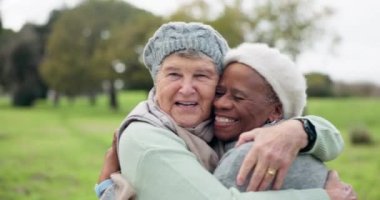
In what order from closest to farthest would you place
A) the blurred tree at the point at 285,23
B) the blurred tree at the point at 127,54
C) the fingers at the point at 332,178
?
the fingers at the point at 332,178, the blurred tree at the point at 285,23, the blurred tree at the point at 127,54

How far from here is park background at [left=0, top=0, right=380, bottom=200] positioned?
12391 millimetres

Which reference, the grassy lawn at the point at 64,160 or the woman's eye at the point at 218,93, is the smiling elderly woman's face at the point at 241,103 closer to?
the woman's eye at the point at 218,93

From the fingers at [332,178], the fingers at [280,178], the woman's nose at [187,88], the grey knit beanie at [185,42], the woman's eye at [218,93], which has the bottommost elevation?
the fingers at [332,178]

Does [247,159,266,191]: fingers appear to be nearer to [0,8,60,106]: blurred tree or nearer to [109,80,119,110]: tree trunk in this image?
[109,80,119,110]: tree trunk

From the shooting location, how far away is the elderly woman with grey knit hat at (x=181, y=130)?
160 centimetres

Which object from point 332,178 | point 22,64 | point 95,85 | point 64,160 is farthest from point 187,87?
point 22,64

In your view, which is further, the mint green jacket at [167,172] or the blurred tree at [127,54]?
the blurred tree at [127,54]

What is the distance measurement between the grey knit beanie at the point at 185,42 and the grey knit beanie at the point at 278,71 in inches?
1.6

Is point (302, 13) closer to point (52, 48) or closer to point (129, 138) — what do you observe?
point (52, 48)

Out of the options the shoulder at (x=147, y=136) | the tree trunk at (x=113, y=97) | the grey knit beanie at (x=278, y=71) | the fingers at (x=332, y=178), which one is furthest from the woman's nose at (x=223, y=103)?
the tree trunk at (x=113, y=97)

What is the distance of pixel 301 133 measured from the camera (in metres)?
1.73

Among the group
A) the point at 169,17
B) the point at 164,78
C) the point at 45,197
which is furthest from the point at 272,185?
the point at 169,17

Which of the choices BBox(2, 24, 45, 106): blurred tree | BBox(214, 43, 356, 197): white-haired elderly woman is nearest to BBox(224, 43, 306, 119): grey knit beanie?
BBox(214, 43, 356, 197): white-haired elderly woman

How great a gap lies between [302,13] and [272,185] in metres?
22.7
